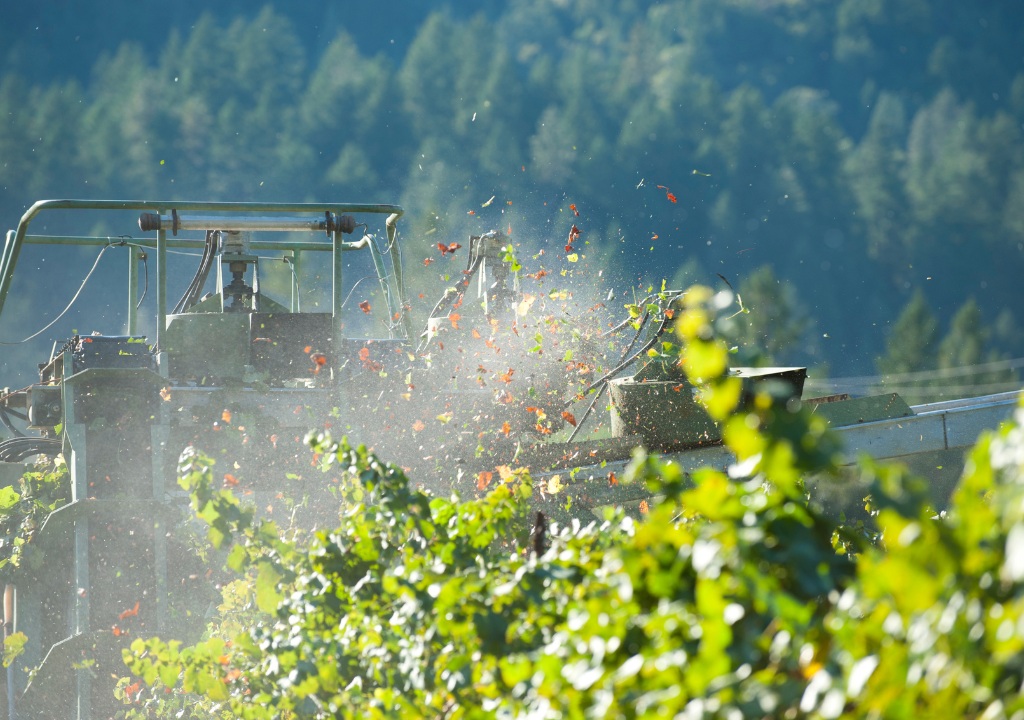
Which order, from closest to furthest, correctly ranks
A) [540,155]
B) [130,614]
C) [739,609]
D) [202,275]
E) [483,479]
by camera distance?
[739,609]
[483,479]
[130,614]
[202,275]
[540,155]

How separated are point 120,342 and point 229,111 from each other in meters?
83.6

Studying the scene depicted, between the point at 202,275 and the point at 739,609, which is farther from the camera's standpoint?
the point at 202,275

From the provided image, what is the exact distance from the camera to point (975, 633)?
41.3 inches

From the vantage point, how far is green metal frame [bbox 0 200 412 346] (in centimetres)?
646

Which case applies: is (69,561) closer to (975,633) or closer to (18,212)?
(975,633)

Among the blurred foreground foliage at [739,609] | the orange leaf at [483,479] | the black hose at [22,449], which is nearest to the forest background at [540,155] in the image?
the black hose at [22,449]

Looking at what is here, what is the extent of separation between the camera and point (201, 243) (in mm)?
8820

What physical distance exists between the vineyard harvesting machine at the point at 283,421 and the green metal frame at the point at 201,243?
4 centimetres

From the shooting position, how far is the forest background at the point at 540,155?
76.4m

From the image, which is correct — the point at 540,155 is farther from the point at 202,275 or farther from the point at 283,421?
the point at 283,421

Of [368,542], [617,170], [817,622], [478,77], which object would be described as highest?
[478,77]

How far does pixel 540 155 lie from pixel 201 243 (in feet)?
253

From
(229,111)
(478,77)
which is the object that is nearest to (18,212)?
(229,111)

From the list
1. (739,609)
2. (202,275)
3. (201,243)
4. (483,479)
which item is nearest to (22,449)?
(202,275)
